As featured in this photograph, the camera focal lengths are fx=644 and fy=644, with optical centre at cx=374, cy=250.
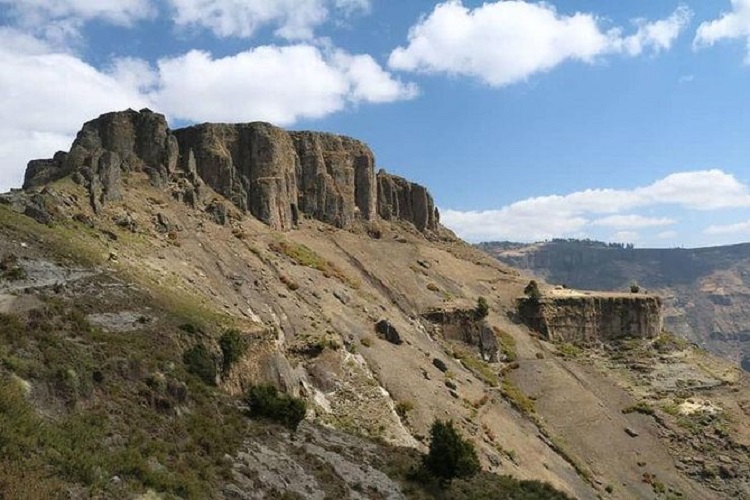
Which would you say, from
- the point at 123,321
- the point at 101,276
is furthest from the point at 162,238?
the point at 123,321

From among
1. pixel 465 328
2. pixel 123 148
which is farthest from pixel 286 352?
pixel 123 148

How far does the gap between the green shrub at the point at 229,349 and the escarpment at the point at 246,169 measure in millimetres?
25606

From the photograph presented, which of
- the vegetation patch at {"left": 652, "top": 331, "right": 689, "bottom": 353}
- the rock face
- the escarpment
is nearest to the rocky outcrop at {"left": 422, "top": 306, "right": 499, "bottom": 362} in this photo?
the rock face

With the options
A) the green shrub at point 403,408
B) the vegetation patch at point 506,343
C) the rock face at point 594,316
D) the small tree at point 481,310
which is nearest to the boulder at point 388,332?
the green shrub at point 403,408

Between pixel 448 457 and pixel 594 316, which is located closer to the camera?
pixel 448 457

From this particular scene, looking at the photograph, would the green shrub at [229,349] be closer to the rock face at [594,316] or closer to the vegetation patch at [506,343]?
the vegetation patch at [506,343]

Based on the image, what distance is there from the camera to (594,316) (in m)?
89.7

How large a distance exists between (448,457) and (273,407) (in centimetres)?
814

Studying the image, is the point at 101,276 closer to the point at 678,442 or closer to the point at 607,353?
the point at 678,442

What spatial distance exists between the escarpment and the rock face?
2887 cm

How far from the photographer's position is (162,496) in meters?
17.6

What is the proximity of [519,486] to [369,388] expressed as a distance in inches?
672

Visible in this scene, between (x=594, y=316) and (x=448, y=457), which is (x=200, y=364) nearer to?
(x=448, y=457)

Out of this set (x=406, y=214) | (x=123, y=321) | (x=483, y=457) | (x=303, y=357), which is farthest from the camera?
(x=406, y=214)
